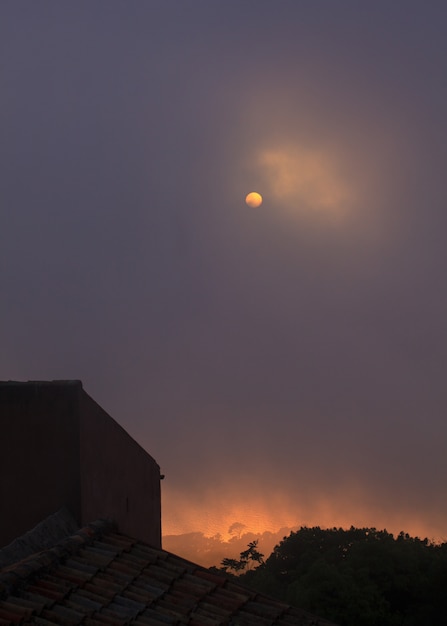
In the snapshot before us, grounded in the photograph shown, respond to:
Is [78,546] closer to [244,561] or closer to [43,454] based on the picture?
[43,454]

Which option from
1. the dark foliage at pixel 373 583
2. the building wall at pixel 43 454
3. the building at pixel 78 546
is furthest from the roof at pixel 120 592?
the dark foliage at pixel 373 583

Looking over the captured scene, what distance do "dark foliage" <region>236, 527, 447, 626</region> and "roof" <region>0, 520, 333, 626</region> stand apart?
3336 cm

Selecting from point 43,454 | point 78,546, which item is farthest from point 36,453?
point 78,546

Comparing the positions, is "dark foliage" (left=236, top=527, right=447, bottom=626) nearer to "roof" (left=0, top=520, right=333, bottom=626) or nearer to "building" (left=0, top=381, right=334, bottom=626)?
"building" (left=0, top=381, right=334, bottom=626)

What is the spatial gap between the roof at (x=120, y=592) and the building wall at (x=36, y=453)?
3.75ft

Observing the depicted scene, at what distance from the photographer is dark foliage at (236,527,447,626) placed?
38812mm

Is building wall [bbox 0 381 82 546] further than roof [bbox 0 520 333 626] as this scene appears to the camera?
Yes

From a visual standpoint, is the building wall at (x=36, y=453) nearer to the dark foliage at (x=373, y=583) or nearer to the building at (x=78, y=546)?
the building at (x=78, y=546)

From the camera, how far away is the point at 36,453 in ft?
32.5

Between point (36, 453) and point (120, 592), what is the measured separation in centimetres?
306

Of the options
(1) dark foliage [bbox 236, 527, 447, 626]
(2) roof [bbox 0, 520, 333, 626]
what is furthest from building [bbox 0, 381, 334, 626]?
(1) dark foliage [bbox 236, 527, 447, 626]

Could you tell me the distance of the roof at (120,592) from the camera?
679 centimetres

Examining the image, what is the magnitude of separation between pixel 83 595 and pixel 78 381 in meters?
3.44

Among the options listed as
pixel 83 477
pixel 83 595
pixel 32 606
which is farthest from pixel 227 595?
pixel 83 477
